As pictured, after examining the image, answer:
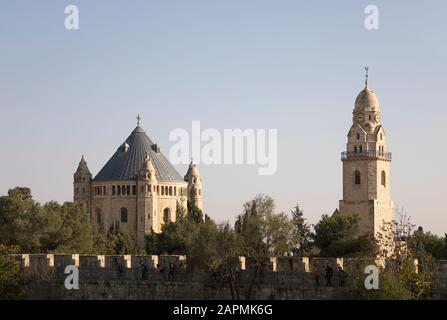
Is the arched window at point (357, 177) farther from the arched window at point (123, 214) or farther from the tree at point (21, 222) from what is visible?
the arched window at point (123, 214)

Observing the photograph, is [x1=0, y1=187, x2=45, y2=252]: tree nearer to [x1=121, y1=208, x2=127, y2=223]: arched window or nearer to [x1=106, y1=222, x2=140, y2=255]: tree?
[x1=106, y1=222, x2=140, y2=255]: tree

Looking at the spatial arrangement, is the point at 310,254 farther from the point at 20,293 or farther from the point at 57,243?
the point at 20,293

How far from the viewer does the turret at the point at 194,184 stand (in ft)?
463

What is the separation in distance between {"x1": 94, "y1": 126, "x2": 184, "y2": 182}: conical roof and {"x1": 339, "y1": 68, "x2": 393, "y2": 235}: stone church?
33.8 m

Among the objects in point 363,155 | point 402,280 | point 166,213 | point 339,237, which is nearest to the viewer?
point 402,280

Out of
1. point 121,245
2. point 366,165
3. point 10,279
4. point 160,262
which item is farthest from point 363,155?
point 10,279

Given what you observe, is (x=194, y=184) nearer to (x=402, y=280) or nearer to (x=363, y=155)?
(x=363, y=155)

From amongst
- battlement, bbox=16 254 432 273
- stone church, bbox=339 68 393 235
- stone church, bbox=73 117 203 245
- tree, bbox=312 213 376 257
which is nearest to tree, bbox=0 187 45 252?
tree, bbox=312 213 376 257

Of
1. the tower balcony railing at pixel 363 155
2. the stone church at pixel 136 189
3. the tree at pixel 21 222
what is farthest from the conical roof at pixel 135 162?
the tree at pixel 21 222

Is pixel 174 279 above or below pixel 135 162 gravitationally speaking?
below

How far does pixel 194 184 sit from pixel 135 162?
8.47 meters

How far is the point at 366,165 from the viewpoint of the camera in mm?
110188

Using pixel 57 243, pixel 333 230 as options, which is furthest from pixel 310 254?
pixel 57 243

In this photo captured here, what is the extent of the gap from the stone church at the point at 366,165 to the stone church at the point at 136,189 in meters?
27.6
